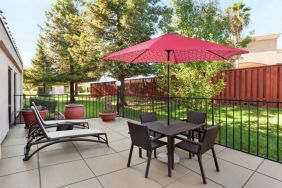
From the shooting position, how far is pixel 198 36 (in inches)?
310

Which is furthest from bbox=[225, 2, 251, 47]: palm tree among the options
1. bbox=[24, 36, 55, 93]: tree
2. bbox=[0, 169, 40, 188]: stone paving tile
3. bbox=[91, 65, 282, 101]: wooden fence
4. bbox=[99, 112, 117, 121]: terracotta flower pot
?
bbox=[0, 169, 40, 188]: stone paving tile

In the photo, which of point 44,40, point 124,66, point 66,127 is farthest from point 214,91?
point 44,40

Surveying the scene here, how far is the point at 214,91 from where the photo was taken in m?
7.39

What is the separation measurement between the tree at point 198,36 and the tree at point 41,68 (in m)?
11.6

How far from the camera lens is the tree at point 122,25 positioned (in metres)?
9.98

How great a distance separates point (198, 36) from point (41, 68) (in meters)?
14.6

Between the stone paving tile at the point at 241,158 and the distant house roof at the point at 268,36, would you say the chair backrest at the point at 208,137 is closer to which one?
the stone paving tile at the point at 241,158

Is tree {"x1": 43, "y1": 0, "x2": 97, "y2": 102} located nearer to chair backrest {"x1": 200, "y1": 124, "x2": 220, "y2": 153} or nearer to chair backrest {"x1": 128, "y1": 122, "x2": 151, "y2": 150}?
chair backrest {"x1": 128, "y1": 122, "x2": 151, "y2": 150}

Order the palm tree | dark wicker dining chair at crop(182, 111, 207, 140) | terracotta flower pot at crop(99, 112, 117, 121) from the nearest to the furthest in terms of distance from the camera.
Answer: dark wicker dining chair at crop(182, 111, 207, 140) → terracotta flower pot at crop(99, 112, 117, 121) → the palm tree

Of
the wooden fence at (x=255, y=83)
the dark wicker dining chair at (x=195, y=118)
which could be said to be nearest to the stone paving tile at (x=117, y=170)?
the dark wicker dining chair at (x=195, y=118)

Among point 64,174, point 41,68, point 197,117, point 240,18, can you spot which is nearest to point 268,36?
point 240,18

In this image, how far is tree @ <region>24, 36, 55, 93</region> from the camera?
52.4 feet

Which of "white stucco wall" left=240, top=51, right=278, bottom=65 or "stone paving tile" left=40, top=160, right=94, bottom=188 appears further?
"white stucco wall" left=240, top=51, right=278, bottom=65

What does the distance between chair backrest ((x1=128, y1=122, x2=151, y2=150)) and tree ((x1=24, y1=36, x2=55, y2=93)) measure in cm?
1526
